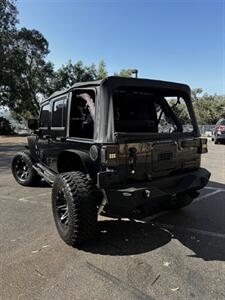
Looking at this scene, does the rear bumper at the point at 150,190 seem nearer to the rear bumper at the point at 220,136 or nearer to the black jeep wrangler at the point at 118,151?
the black jeep wrangler at the point at 118,151

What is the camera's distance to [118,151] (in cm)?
Result: 377

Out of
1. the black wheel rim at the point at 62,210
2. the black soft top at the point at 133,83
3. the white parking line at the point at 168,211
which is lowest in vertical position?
the white parking line at the point at 168,211

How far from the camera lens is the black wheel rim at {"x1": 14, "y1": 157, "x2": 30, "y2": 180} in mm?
7377

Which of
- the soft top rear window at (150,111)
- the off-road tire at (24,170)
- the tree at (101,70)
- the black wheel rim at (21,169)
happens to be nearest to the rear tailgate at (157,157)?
the soft top rear window at (150,111)

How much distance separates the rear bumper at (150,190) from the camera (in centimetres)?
373

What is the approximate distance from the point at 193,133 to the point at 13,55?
944 inches

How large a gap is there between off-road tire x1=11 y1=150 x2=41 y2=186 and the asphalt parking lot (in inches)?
64.1

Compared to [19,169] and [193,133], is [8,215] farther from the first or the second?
[193,133]

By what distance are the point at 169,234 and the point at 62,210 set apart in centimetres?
157

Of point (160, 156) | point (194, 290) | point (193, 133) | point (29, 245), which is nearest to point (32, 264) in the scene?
point (29, 245)

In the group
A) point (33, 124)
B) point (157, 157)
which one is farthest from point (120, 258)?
point (33, 124)

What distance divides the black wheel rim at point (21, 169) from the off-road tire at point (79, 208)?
11.8 ft

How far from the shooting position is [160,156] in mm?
4262

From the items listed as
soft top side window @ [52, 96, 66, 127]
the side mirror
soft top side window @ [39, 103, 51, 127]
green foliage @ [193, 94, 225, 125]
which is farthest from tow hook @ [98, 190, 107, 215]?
green foliage @ [193, 94, 225, 125]
